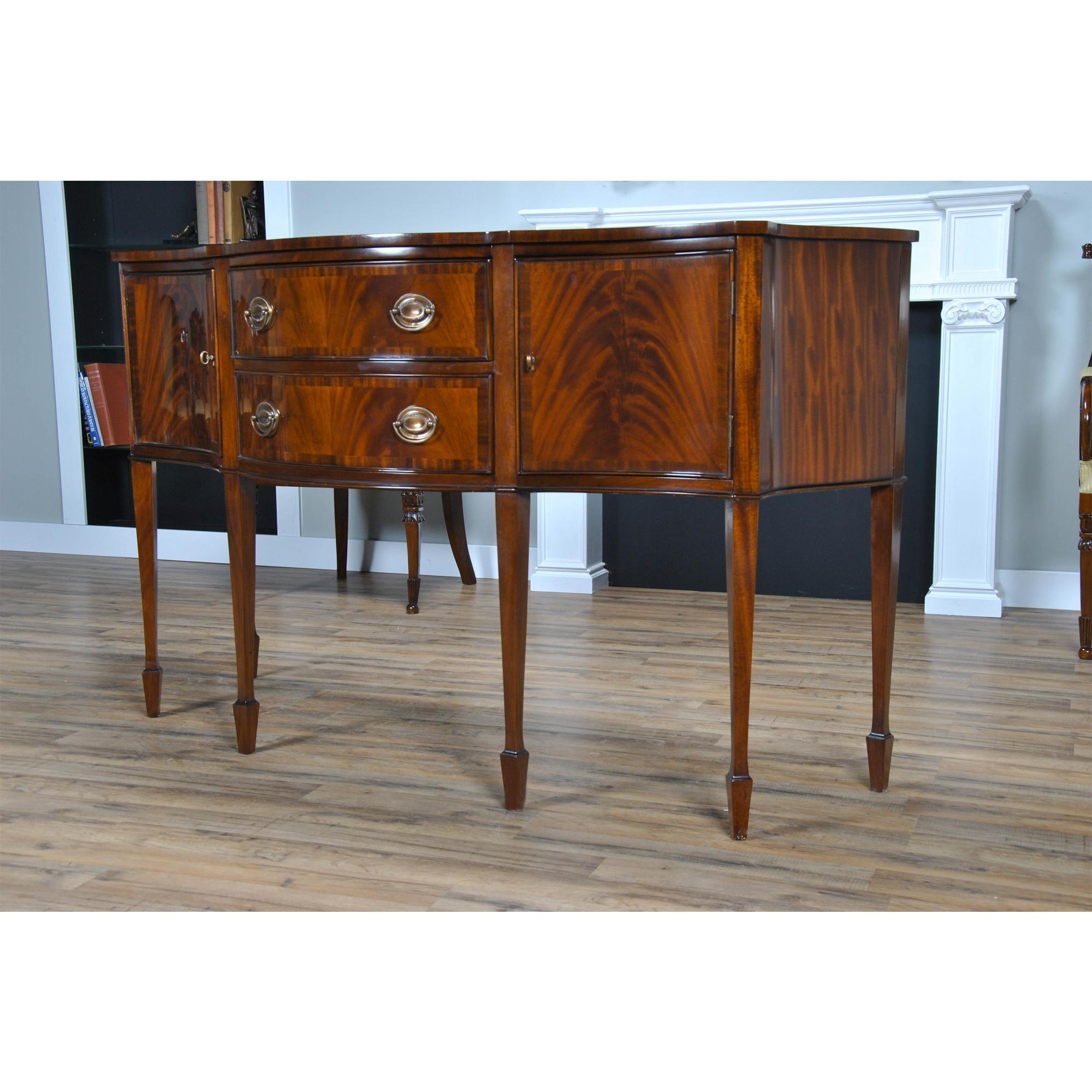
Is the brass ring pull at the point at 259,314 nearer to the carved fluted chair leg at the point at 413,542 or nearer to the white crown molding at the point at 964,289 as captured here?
the carved fluted chair leg at the point at 413,542

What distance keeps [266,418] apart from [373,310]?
0.28 m

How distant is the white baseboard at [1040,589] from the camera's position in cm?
327

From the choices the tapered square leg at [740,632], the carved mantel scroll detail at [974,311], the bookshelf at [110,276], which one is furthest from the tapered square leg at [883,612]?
the bookshelf at [110,276]

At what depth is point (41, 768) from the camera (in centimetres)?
204

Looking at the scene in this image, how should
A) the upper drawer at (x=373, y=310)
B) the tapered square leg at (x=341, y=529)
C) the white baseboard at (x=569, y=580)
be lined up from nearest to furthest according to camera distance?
the upper drawer at (x=373, y=310)
the white baseboard at (x=569, y=580)
the tapered square leg at (x=341, y=529)

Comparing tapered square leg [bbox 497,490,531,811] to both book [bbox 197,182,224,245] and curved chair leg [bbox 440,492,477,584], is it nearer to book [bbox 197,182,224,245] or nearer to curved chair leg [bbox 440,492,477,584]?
curved chair leg [bbox 440,492,477,584]

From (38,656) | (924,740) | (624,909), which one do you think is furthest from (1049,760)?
(38,656)

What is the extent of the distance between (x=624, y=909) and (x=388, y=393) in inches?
31.7

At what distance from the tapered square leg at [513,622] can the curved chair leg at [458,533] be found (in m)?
1.84

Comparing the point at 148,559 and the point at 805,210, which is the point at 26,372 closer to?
the point at 148,559

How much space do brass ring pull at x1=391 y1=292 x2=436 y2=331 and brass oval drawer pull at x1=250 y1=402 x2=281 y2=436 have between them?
271mm

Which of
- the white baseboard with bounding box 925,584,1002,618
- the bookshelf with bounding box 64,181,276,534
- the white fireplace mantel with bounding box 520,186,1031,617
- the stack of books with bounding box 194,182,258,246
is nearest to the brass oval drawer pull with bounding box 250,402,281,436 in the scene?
the white fireplace mantel with bounding box 520,186,1031,617

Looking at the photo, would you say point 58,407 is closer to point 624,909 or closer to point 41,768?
point 41,768

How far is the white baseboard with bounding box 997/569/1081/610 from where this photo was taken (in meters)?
3.27
